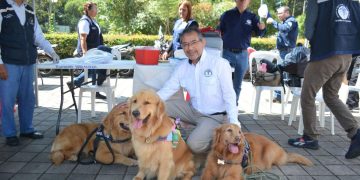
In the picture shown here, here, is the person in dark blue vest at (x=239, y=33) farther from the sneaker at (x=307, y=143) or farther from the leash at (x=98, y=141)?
the leash at (x=98, y=141)

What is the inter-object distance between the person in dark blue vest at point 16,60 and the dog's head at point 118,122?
1.29m

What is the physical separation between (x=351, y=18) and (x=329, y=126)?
2390 millimetres

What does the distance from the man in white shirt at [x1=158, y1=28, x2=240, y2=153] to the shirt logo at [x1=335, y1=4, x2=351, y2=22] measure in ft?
5.08

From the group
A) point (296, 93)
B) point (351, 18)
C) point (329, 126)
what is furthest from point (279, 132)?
point (351, 18)

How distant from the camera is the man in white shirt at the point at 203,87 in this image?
372 centimetres

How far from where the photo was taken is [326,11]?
4.27m

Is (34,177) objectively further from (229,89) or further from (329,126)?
(329,126)

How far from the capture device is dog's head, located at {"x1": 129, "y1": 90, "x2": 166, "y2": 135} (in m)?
3.24

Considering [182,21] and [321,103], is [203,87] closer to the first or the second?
[321,103]

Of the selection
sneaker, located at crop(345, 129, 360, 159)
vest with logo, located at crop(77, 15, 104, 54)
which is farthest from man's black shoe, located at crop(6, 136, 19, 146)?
sneaker, located at crop(345, 129, 360, 159)

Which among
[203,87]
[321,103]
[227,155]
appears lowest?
[227,155]

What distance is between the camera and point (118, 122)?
396 cm

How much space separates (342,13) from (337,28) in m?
0.20

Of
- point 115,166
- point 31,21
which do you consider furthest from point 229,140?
point 31,21
